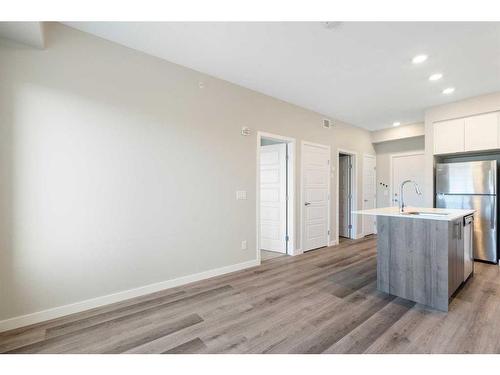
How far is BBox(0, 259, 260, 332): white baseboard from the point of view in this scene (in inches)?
81.5

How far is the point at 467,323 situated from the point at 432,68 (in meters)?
2.91

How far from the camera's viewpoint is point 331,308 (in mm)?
2426

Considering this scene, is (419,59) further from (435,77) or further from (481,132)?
(481,132)

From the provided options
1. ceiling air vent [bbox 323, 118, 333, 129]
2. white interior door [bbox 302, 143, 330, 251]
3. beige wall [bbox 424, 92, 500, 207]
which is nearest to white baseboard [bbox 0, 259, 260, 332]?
white interior door [bbox 302, 143, 330, 251]

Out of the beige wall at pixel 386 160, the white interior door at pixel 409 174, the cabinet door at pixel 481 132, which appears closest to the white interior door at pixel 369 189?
the beige wall at pixel 386 160

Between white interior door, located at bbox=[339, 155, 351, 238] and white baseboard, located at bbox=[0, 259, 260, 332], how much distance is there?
3.70m

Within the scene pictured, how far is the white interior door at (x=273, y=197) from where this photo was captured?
449cm

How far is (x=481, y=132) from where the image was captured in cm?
395

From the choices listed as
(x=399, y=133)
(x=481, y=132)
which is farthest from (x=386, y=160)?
(x=481, y=132)

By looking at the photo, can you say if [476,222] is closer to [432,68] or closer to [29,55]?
A: [432,68]

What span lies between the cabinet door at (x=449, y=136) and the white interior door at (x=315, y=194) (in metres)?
1.93

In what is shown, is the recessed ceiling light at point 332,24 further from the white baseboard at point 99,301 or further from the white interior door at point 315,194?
the white baseboard at point 99,301

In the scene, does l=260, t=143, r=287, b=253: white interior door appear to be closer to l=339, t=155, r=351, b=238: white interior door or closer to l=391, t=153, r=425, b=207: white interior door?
l=339, t=155, r=351, b=238: white interior door

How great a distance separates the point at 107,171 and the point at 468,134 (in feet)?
18.1
